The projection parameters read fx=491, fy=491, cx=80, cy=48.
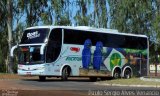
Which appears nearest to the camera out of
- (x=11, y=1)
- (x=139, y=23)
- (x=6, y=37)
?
(x=11, y=1)

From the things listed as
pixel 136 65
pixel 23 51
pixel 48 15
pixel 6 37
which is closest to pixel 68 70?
pixel 23 51

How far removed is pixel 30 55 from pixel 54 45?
6.02 feet

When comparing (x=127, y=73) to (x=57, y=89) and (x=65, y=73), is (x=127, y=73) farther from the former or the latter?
(x=57, y=89)

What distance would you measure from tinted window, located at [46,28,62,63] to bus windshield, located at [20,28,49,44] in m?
0.48

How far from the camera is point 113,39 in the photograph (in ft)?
125

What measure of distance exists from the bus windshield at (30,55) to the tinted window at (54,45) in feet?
2.19

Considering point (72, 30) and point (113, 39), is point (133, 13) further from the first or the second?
point (72, 30)

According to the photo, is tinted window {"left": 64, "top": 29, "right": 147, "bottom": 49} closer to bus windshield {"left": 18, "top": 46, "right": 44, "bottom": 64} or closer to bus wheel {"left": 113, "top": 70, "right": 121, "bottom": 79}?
bus wheel {"left": 113, "top": 70, "right": 121, "bottom": 79}

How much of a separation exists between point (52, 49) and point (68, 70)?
2.50m

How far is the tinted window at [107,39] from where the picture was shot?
3481cm

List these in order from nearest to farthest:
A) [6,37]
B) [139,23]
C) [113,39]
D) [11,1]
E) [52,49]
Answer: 1. [52,49]
2. [113,39]
3. [11,1]
4. [6,37]
5. [139,23]

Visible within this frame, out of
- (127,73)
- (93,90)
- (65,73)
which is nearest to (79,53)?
(65,73)

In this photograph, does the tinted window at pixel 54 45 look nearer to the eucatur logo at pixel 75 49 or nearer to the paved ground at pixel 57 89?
the eucatur logo at pixel 75 49

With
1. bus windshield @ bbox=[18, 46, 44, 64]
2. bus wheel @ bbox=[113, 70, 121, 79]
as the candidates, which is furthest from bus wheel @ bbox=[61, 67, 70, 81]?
bus wheel @ bbox=[113, 70, 121, 79]
